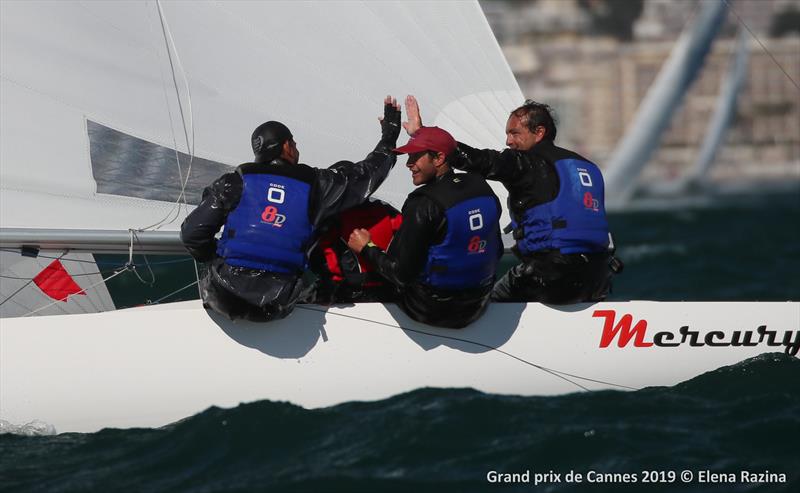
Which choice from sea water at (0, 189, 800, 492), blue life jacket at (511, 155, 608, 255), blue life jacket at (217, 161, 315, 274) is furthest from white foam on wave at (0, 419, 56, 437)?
blue life jacket at (511, 155, 608, 255)

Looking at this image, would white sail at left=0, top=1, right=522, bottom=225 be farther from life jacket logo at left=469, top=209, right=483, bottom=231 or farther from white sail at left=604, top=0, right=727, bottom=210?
white sail at left=604, top=0, right=727, bottom=210

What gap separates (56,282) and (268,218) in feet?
2.89

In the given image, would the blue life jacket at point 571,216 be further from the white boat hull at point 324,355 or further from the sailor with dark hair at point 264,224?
the sailor with dark hair at point 264,224

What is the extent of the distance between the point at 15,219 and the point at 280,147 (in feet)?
2.83

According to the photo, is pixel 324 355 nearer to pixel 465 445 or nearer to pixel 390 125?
pixel 465 445

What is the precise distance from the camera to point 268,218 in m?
3.38

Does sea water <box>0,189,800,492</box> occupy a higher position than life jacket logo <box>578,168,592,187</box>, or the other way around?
life jacket logo <box>578,168,592,187</box>

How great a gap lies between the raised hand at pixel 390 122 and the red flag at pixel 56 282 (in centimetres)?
108

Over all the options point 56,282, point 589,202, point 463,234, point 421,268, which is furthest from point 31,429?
point 589,202

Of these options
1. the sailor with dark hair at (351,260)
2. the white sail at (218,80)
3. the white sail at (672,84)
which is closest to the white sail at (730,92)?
the white sail at (672,84)

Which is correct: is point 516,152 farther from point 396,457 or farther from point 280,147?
point 396,457

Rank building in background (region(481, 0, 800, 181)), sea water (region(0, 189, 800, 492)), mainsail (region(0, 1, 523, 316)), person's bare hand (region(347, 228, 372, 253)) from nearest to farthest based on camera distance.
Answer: sea water (region(0, 189, 800, 492)), person's bare hand (region(347, 228, 372, 253)), mainsail (region(0, 1, 523, 316)), building in background (region(481, 0, 800, 181))

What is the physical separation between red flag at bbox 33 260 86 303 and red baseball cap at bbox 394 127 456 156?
3.87 feet

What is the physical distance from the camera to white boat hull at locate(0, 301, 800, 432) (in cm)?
344
